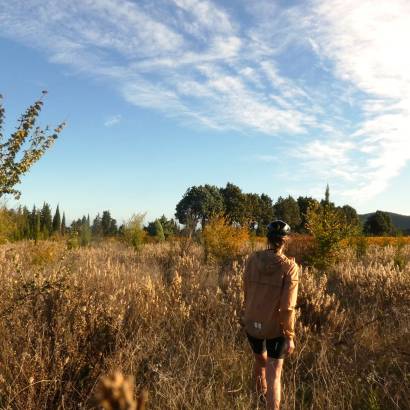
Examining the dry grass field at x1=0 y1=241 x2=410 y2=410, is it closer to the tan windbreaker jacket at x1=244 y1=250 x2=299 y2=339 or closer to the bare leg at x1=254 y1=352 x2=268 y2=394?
the bare leg at x1=254 y1=352 x2=268 y2=394

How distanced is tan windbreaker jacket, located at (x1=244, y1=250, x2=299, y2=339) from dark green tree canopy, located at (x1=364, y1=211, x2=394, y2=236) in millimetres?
40454

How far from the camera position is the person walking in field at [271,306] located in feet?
13.2

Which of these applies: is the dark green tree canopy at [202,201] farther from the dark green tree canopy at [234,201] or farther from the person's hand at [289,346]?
the person's hand at [289,346]

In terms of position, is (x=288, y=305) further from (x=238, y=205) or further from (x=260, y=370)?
→ (x=238, y=205)

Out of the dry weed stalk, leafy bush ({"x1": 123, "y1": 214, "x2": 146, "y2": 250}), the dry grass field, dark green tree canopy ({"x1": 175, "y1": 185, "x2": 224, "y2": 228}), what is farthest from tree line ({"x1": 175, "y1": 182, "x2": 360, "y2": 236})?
the dry weed stalk

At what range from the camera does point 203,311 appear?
6152 millimetres

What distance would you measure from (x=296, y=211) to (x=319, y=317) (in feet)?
145

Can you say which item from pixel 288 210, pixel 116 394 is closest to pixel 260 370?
pixel 116 394

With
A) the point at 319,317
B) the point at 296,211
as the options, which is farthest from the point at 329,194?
the point at 296,211

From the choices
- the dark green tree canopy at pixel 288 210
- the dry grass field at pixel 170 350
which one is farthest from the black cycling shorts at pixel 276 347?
the dark green tree canopy at pixel 288 210

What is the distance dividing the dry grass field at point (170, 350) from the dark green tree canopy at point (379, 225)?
37.1 m

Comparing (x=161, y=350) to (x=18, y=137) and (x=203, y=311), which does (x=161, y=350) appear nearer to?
(x=203, y=311)

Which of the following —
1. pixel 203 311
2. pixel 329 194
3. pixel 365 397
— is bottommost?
pixel 365 397

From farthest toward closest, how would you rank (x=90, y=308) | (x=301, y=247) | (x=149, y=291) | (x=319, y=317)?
(x=301, y=247) < (x=319, y=317) < (x=149, y=291) < (x=90, y=308)
